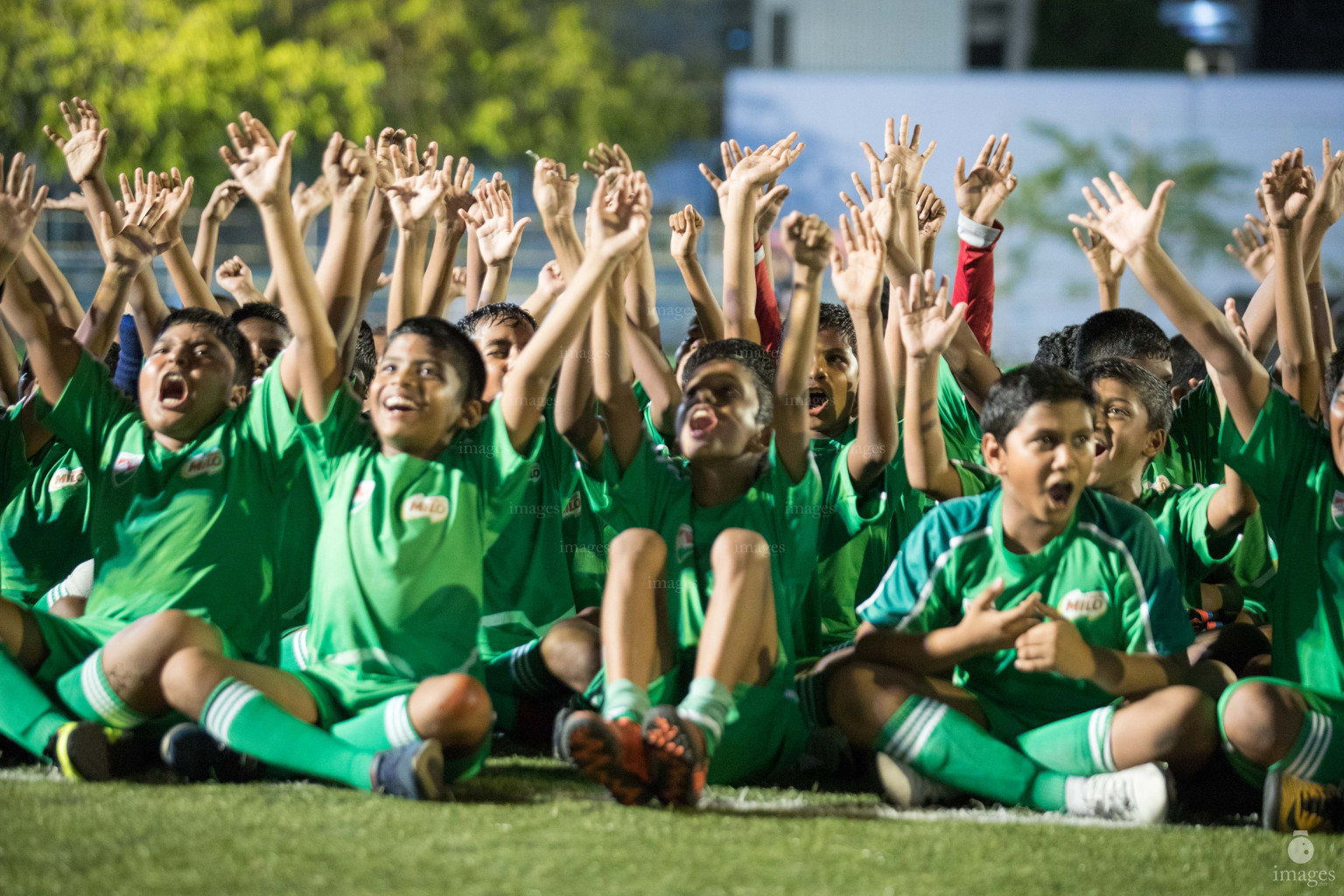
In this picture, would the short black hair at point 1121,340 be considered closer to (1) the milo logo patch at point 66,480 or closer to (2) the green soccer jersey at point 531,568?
(2) the green soccer jersey at point 531,568

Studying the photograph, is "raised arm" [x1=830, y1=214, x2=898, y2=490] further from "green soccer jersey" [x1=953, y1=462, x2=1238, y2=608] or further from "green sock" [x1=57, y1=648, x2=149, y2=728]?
"green sock" [x1=57, y1=648, x2=149, y2=728]

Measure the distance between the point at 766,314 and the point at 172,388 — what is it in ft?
7.46

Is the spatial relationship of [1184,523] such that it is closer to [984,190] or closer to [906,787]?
[906,787]

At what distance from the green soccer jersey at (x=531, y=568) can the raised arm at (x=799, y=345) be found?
68 centimetres

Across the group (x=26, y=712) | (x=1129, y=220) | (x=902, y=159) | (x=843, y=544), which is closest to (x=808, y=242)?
(x=1129, y=220)

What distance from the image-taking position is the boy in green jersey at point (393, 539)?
296 cm

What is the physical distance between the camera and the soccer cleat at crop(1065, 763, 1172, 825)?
2.91 metres

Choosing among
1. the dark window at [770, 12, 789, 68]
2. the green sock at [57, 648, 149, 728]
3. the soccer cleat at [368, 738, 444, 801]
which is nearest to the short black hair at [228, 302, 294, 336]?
the green sock at [57, 648, 149, 728]

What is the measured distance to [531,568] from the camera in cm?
376

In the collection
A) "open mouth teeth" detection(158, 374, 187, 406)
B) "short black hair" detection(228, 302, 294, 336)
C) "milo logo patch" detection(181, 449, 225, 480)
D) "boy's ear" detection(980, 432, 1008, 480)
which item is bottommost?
"milo logo patch" detection(181, 449, 225, 480)

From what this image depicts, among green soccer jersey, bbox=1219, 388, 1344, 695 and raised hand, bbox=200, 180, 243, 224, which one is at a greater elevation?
raised hand, bbox=200, 180, 243, 224

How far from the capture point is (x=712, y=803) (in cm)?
304

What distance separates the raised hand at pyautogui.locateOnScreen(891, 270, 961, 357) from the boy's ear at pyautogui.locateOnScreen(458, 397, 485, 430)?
110 centimetres

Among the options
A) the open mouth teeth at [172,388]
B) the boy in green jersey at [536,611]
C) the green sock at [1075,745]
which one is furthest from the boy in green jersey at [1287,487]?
the open mouth teeth at [172,388]
